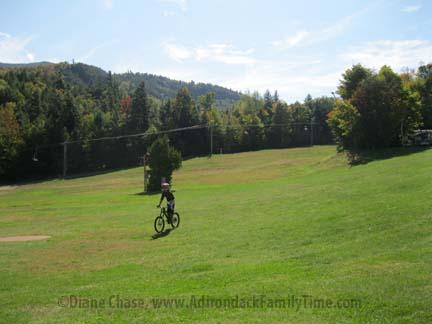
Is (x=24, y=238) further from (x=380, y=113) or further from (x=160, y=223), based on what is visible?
(x=380, y=113)

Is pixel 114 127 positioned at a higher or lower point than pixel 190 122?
lower

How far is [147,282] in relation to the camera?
11.3m

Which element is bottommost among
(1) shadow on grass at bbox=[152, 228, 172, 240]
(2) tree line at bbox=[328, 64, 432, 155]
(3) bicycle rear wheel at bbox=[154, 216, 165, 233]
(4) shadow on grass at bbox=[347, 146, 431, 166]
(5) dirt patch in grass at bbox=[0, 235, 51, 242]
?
(5) dirt patch in grass at bbox=[0, 235, 51, 242]

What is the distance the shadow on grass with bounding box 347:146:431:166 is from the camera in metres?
49.5

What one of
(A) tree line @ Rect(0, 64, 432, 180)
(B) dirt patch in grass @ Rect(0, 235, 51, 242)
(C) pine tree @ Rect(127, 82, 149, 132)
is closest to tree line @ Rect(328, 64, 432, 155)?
(A) tree line @ Rect(0, 64, 432, 180)

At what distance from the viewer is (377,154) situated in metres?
53.1

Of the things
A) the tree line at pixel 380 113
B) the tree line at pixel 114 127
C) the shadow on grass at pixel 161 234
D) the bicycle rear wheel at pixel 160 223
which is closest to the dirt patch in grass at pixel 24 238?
the bicycle rear wheel at pixel 160 223

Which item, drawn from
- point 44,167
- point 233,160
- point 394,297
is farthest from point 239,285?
point 44,167

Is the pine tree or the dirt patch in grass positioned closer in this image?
the dirt patch in grass

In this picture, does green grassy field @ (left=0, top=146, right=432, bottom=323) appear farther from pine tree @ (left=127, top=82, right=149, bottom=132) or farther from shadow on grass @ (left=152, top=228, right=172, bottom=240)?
pine tree @ (left=127, top=82, right=149, bottom=132)

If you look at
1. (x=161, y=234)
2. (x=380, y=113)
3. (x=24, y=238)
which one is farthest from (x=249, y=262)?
(x=380, y=113)

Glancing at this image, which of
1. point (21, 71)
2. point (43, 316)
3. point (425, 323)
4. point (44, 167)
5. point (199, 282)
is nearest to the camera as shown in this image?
point (425, 323)

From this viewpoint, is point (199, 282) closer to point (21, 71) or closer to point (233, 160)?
point (233, 160)

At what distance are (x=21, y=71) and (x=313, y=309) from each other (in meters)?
157
